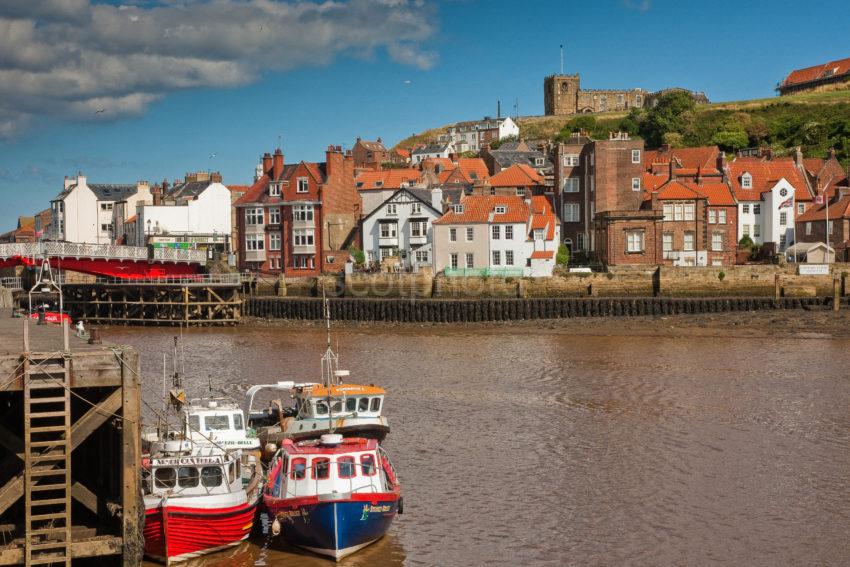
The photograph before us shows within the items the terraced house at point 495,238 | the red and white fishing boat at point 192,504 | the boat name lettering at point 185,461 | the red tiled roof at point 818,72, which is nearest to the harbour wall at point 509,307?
the terraced house at point 495,238

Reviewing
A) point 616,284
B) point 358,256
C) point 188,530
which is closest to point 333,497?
point 188,530

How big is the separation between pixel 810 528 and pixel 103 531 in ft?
46.6

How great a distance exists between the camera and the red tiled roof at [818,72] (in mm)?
128125

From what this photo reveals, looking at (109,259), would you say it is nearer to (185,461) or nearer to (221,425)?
(221,425)

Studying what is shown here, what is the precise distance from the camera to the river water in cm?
2003

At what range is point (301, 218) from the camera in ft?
242

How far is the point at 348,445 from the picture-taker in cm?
2045

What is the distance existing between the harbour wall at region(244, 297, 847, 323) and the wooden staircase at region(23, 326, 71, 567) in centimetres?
4453

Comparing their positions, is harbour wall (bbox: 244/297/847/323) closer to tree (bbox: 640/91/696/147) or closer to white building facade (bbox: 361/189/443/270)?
white building facade (bbox: 361/189/443/270)

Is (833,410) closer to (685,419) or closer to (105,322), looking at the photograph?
(685,419)

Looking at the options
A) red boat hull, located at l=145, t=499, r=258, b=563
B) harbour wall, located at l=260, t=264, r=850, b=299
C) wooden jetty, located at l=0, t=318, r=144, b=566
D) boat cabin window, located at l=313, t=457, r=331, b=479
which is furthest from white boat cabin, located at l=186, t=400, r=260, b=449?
harbour wall, located at l=260, t=264, r=850, b=299

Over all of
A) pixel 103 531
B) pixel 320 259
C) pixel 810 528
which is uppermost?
pixel 320 259

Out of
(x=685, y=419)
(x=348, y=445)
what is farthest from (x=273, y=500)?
(x=685, y=419)

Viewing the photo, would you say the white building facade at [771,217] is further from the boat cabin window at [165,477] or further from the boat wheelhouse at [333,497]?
the boat cabin window at [165,477]
